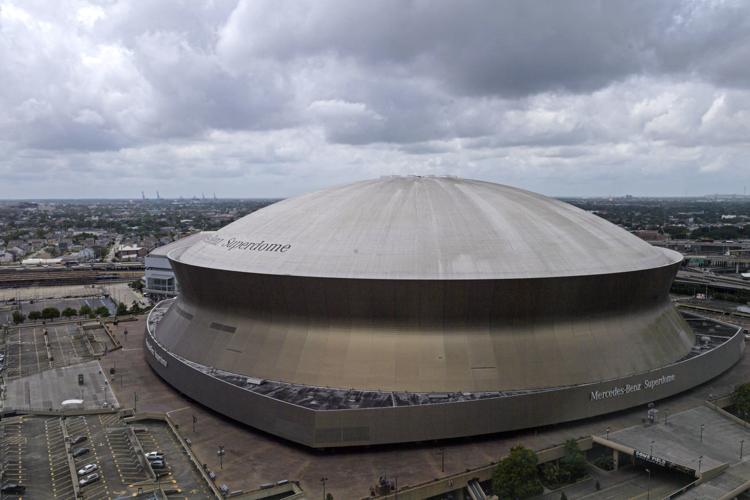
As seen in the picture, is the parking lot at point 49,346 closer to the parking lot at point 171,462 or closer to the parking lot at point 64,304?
the parking lot at point 64,304

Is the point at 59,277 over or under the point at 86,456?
under

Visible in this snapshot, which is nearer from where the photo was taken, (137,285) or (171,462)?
(171,462)

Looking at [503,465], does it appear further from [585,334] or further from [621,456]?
[585,334]

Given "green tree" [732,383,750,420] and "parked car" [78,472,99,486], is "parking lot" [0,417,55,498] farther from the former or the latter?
"green tree" [732,383,750,420]

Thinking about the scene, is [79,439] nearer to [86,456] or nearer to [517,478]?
[86,456]

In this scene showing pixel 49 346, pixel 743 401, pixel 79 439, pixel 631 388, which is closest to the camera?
pixel 79 439

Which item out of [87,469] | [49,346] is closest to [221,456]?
[87,469]
